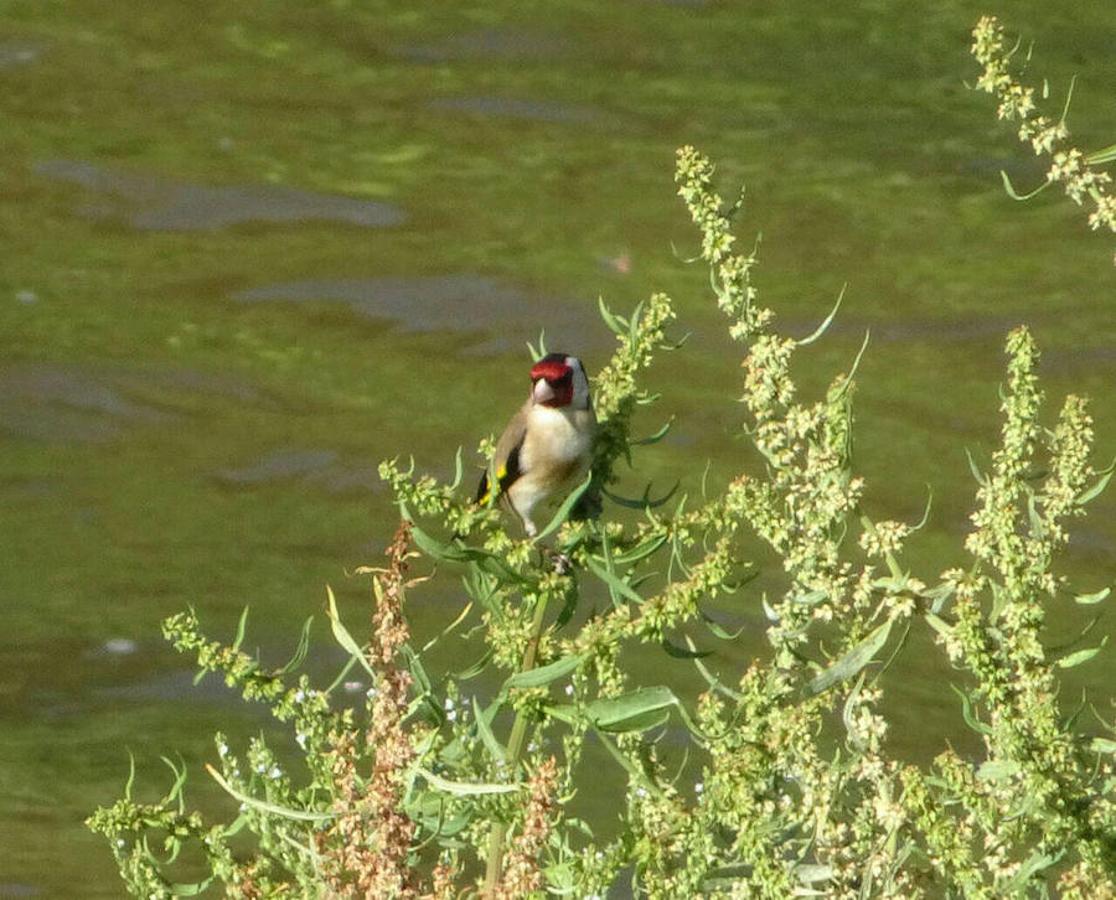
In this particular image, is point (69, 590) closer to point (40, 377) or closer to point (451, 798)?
point (40, 377)

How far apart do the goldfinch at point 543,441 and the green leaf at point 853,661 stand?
3.74ft

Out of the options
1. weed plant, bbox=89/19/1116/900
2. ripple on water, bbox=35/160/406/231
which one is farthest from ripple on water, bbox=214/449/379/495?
weed plant, bbox=89/19/1116/900

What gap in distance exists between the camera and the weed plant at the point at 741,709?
6.58 ft

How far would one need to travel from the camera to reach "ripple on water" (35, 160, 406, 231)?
9.11m

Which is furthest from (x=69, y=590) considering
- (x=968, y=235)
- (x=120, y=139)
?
(x=968, y=235)

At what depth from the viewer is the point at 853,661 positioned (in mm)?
2031

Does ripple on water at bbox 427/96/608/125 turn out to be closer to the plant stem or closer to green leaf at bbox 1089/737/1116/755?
the plant stem

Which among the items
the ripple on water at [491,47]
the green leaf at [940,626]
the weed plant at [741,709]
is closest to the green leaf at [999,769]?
the weed plant at [741,709]

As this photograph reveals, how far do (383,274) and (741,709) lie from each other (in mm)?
6641

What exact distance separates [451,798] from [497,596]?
21 centimetres

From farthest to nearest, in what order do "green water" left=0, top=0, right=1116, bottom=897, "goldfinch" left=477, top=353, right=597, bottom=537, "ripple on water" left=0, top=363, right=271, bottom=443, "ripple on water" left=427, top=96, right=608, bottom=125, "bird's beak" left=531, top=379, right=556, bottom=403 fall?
"ripple on water" left=427, top=96, right=608, bottom=125 → "ripple on water" left=0, top=363, right=271, bottom=443 → "green water" left=0, top=0, right=1116, bottom=897 → "bird's beak" left=531, top=379, right=556, bottom=403 → "goldfinch" left=477, top=353, right=597, bottom=537

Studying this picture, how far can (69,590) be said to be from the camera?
263 inches

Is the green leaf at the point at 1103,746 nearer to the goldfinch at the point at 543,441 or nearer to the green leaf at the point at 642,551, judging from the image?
the green leaf at the point at 642,551

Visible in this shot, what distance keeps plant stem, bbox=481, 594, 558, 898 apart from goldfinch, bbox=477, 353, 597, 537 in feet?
3.20
